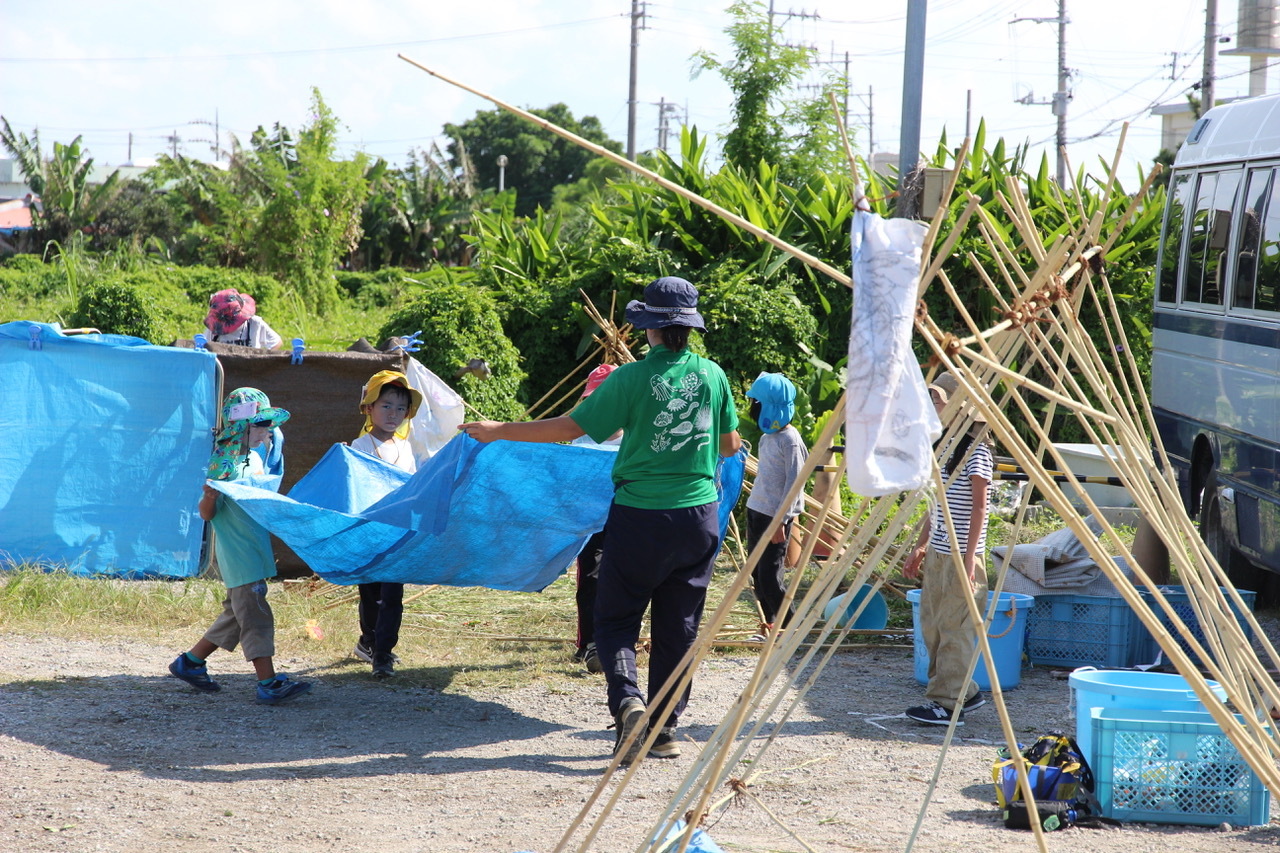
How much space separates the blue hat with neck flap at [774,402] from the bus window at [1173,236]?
322 centimetres

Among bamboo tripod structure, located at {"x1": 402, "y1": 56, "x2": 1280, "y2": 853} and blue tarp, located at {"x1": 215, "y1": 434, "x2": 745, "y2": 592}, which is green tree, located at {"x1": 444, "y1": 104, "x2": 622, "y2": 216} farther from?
bamboo tripod structure, located at {"x1": 402, "y1": 56, "x2": 1280, "y2": 853}

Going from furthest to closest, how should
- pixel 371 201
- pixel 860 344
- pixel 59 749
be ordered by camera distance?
pixel 371 201 < pixel 59 749 < pixel 860 344

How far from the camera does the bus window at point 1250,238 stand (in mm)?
6445

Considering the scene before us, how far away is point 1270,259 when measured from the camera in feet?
20.6

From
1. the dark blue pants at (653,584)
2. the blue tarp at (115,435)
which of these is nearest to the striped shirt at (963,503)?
the dark blue pants at (653,584)

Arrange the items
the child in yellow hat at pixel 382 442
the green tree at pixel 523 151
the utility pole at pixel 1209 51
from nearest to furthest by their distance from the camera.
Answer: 1. the child in yellow hat at pixel 382 442
2. the utility pole at pixel 1209 51
3. the green tree at pixel 523 151

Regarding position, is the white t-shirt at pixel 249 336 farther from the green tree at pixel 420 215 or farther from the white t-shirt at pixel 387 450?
the green tree at pixel 420 215

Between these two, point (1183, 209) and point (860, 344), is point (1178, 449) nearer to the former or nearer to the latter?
point (1183, 209)

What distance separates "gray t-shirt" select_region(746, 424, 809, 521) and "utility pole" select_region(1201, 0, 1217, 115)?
64.1 ft

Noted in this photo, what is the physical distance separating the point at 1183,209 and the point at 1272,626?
104 inches

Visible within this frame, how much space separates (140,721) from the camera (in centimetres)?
482

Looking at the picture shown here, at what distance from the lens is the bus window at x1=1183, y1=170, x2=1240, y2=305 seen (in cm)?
693

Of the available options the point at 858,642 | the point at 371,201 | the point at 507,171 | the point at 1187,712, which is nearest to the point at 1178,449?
the point at 858,642

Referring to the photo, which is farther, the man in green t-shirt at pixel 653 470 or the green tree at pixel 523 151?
the green tree at pixel 523 151
